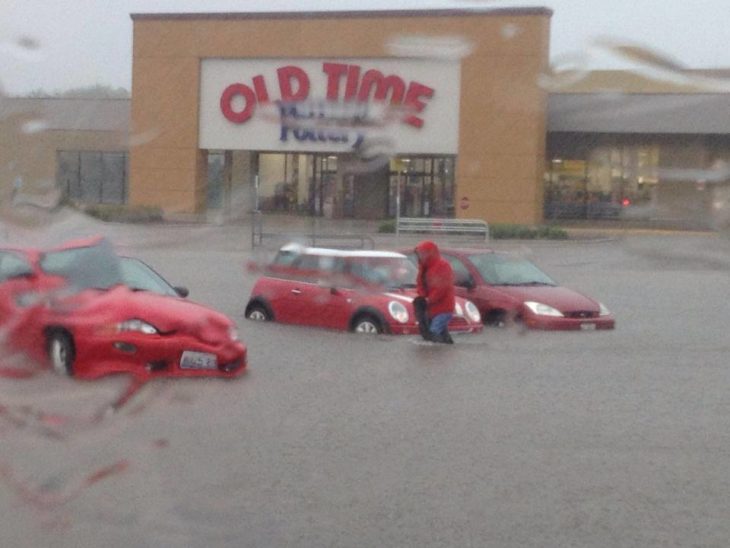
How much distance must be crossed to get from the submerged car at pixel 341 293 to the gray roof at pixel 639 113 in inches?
36.0

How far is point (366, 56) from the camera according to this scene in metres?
2.60

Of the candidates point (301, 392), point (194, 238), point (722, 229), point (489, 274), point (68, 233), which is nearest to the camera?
point (722, 229)

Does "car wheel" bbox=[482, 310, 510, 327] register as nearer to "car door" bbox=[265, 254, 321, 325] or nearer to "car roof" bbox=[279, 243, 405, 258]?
"car door" bbox=[265, 254, 321, 325]

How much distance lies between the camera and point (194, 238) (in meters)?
3.14

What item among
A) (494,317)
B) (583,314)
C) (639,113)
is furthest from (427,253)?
(583,314)

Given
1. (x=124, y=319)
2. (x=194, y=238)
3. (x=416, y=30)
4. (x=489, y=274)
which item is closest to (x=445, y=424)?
(x=489, y=274)

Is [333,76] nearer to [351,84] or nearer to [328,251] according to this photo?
[351,84]

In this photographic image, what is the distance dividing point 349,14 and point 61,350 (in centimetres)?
134

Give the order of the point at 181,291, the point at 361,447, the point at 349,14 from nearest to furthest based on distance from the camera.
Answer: the point at 349,14 < the point at 181,291 < the point at 361,447

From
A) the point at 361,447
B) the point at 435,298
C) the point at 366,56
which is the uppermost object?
the point at 366,56

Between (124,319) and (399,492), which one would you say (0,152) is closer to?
(124,319)

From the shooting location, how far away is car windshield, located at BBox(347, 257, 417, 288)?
3.84 m

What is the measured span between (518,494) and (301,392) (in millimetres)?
3107

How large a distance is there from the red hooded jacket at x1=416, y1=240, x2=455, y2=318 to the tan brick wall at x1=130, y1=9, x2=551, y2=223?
2.30 meters
